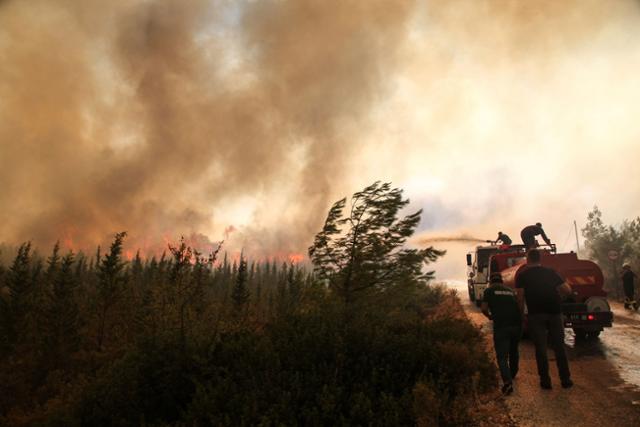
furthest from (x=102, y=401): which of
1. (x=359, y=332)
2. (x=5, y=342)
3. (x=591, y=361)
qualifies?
(x=5, y=342)

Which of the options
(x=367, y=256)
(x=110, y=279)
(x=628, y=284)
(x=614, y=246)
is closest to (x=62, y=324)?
(x=110, y=279)

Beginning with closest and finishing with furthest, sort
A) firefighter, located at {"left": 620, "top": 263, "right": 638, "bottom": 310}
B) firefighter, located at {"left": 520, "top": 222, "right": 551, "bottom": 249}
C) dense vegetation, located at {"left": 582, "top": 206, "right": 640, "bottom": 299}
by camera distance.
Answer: firefighter, located at {"left": 520, "top": 222, "right": 551, "bottom": 249}, firefighter, located at {"left": 620, "top": 263, "right": 638, "bottom": 310}, dense vegetation, located at {"left": 582, "top": 206, "right": 640, "bottom": 299}

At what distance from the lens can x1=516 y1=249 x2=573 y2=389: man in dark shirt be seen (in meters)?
6.93

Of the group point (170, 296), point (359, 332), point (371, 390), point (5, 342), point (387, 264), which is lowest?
point (5, 342)

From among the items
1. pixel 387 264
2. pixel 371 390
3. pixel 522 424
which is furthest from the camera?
pixel 387 264

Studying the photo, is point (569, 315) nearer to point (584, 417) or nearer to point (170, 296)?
point (584, 417)

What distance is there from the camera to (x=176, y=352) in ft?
28.2

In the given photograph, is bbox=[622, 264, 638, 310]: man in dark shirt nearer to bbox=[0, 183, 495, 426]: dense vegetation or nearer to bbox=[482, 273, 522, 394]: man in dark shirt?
bbox=[0, 183, 495, 426]: dense vegetation

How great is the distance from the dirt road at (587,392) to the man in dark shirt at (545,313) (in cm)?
47

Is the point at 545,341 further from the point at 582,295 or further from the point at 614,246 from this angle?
the point at 614,246

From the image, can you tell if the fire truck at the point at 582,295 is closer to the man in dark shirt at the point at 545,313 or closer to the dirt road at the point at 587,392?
the dirt road at the point at 587,392

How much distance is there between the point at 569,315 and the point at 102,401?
12.4m

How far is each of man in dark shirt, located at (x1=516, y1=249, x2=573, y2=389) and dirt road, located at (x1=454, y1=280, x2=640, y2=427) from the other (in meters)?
0.47

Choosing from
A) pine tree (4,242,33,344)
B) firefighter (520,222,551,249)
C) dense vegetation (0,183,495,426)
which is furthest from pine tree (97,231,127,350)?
firefighter (520,222,551,249)
